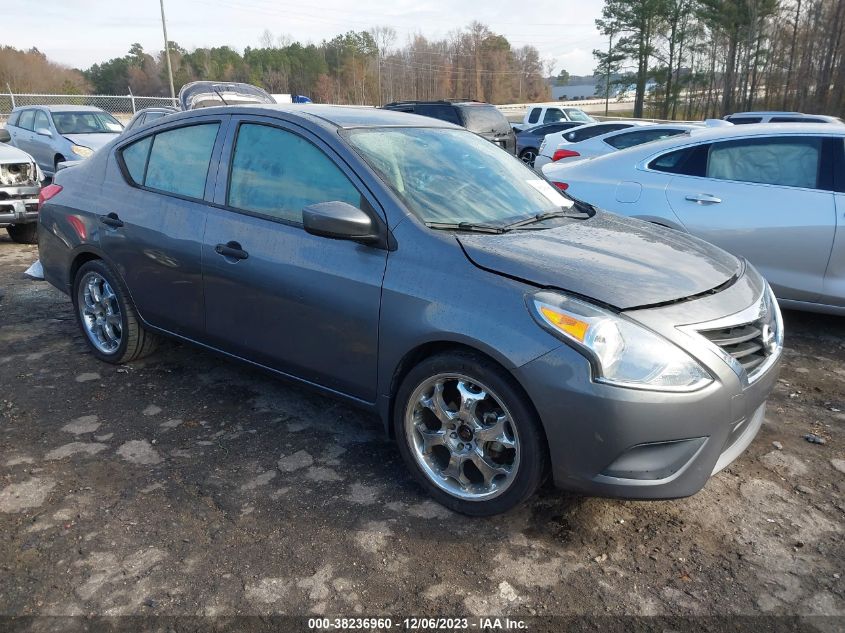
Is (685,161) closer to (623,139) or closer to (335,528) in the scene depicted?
(335,528)

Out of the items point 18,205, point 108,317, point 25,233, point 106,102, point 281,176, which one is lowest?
point 25,233

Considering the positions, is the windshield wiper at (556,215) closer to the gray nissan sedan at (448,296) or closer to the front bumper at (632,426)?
the gray nissan sedan at (448,296)

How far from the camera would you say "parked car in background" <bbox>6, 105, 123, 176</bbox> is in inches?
499

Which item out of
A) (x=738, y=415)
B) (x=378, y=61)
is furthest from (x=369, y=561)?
(x=378, y=61)

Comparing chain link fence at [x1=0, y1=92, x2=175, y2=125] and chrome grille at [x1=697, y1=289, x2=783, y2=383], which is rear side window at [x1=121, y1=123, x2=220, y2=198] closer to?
chrome grille at [x1=697, y1=289, x2=783, y2=383]

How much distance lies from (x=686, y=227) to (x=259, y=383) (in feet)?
11.3

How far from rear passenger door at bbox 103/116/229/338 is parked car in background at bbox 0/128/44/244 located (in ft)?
16.8

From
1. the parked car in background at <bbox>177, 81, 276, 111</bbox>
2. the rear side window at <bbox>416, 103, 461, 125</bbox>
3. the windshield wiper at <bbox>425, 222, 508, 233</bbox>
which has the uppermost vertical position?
the parked car in background at <bbox>177, 81, 276, 111</bbox>

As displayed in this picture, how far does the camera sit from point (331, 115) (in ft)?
11.8

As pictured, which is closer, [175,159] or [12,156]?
[175,159]

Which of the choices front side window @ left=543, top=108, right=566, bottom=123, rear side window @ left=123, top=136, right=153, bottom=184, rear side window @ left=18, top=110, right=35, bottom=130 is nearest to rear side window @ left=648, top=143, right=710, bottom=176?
rear side window @ left=123, top=136, right=153, bottom=184

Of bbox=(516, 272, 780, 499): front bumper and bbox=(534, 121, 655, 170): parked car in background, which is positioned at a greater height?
bbox=(534, 121, 655, 170): parked car in background

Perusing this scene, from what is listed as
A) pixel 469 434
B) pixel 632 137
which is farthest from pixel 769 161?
pixel 632 137

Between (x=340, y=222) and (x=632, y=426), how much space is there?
57.6 inches
